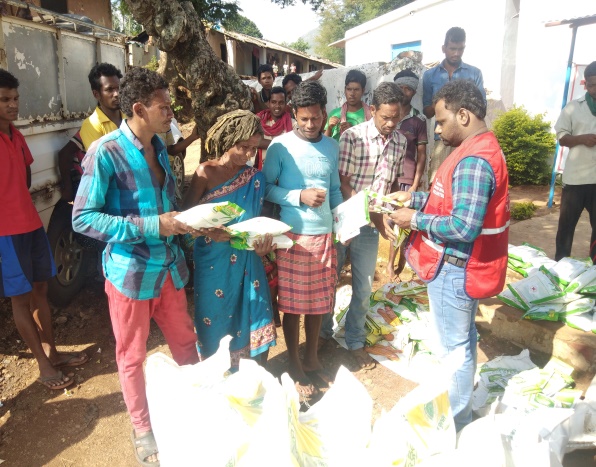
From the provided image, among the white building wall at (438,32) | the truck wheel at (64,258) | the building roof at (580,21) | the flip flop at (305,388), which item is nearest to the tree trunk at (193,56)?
the truck wheel at (64,258)

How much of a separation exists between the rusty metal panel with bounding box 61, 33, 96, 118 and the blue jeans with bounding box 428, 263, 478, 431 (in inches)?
145

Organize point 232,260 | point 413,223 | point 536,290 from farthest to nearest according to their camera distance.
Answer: point 536,290
point 232,260
point 413,223

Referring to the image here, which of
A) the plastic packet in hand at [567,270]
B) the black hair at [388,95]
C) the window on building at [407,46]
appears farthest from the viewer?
the window on building at [407,46]

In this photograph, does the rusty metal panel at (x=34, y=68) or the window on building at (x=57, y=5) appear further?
the window on building at (x=57, y=5)

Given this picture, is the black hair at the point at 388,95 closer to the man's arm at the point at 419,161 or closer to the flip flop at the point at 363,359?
the man's arm at the point at 419,161

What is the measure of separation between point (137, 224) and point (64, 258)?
7.28 feet

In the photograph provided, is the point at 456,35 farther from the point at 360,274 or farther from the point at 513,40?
the point at 513,40

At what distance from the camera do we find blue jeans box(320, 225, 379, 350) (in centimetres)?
308

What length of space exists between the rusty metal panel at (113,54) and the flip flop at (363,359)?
4.14m

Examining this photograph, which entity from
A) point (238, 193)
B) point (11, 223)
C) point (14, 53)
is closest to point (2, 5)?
point (14, 53)

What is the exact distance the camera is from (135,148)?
2035mm

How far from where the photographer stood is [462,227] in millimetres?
1939

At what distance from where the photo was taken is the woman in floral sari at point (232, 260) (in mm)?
2312

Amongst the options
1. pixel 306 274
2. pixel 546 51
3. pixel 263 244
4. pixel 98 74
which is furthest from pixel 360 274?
pixel 546 51
